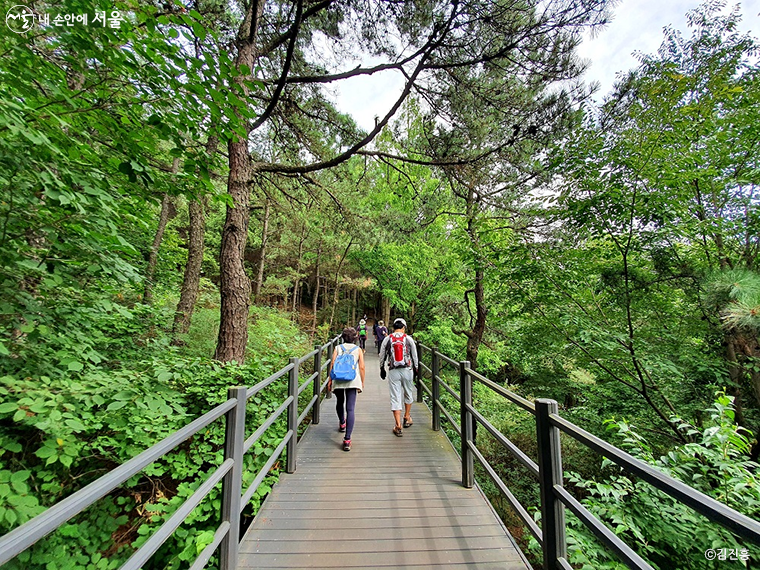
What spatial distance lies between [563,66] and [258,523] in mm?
6299

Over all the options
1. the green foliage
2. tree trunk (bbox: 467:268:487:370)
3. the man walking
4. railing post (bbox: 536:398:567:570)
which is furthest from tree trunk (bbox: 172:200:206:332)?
the green foliage

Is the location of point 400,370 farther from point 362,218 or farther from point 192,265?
point 192,265

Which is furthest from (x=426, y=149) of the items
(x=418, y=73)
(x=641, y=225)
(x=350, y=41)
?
(x=641, y=225)

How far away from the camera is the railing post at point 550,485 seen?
1551 mm

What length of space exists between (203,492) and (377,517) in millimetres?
1546

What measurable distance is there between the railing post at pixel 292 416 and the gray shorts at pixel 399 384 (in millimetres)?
1510

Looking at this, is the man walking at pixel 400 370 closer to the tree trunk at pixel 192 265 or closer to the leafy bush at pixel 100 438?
the leafy bush at pixel 100 438

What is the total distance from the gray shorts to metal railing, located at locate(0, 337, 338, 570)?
4.93 feet

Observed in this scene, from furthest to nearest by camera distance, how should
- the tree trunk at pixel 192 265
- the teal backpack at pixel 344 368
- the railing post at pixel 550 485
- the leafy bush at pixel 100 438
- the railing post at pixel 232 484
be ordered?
1. the tree trunk at pixel 192 265
2. the teal backpack at pixel 344 368
3. the leafy bush at pixel 100 438
4. the railing post at pixel 232 484
5. the railing post at pixel 550 485

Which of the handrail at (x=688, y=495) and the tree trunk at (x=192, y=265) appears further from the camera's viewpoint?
the tree trunk at (x=192, y=265)

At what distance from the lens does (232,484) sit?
5.87 feet

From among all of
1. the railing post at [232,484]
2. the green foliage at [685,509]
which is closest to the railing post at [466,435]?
the green foliage at [685,509]

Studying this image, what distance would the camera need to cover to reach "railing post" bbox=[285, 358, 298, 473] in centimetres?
300

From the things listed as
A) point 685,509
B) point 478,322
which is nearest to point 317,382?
point 685,509
